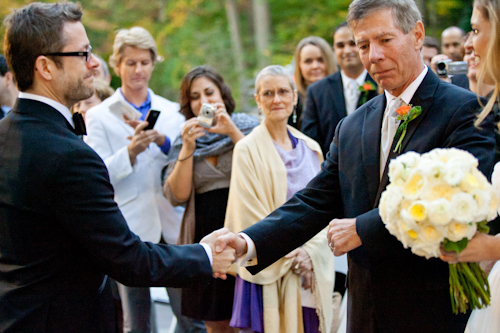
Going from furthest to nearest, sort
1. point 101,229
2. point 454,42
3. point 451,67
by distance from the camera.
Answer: point 454,42 → point 451,67 → point 101,229

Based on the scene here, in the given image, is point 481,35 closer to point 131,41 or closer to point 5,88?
point 131,41

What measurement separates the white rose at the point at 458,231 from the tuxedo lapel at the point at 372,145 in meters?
0.60

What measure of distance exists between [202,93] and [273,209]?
4.72 ft

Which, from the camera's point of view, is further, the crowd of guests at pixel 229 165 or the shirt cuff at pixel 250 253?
the crowd of guests at pixel 229 165

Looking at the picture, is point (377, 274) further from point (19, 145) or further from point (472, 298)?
point (19, 145)

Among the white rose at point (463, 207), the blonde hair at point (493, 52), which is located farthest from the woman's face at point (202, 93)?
the white rose at point (463, 207)

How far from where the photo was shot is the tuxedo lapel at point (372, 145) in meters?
2.51

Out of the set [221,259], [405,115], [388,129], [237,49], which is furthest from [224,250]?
[237,49]

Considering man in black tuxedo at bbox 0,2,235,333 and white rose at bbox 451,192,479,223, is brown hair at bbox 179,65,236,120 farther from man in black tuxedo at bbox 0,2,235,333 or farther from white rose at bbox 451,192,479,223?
white rose at bbox 451,192,479,223

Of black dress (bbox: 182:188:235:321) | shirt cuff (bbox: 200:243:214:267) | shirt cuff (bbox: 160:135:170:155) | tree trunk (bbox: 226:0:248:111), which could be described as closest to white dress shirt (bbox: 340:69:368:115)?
black dress (bbox: 182:188:235:321)

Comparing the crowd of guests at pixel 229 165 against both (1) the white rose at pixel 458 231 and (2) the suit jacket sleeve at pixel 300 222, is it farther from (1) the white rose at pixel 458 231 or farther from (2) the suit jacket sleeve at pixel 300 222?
(1) the white rose at pixel 458 231

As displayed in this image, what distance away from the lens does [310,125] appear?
4.91m

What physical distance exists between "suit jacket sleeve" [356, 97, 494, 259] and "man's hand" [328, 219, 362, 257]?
5 cm

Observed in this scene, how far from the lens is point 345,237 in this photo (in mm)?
2414
